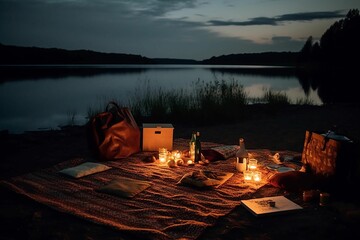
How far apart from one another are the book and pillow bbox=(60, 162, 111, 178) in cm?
154

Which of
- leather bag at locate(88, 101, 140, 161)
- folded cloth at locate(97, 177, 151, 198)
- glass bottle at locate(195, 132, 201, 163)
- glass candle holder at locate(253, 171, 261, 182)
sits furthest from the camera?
leather bag at locate(88, 101, 140, 161)

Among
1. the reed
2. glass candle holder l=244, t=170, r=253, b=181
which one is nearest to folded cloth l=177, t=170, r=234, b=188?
glass candle holder l=244, t=170, r=253, b=181

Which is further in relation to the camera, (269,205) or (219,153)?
(219,153)

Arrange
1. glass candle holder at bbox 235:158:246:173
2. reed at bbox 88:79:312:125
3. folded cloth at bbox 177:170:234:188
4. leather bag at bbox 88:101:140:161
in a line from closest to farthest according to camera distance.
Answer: folded cloth at bbox 177:170:234:188, glass candle holder at bbox 235:158:246:173, leather bag at bbox 88:101:140:161, reed at bbox 88:79:312:125

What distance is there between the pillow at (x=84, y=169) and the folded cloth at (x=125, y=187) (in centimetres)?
39

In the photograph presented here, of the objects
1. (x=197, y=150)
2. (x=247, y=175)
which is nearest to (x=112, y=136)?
(x=197, y=150)

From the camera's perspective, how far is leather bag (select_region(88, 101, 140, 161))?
12.3 feet

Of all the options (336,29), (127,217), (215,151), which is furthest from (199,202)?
(336,29)

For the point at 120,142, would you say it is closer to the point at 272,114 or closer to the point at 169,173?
the point at 169,173

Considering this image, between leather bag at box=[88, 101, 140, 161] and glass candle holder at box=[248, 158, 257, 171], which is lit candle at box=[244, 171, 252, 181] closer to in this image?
glass candle holder at box=[248, 158, 257, 171]

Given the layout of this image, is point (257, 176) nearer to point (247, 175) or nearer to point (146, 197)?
point (247, 175)

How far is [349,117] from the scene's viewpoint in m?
7.41

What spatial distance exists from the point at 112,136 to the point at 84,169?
62 cm

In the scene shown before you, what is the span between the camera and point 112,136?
149 inches
